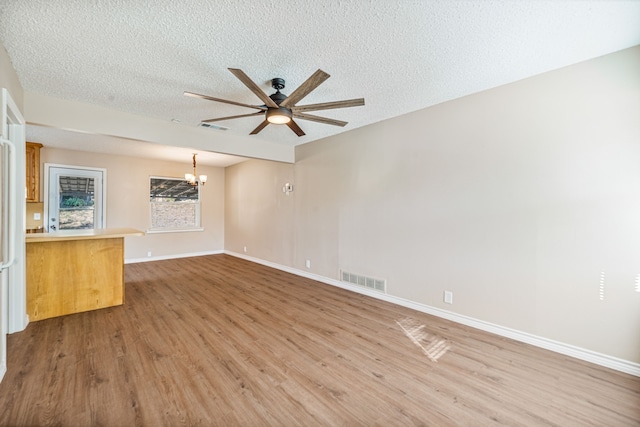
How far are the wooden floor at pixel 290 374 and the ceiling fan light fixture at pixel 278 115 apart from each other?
2.22 meters

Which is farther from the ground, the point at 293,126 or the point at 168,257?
the point at 293,126

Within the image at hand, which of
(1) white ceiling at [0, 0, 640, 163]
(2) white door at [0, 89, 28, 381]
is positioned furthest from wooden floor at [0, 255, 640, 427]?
(1) white ceiling at [0, 0, 640, 163]

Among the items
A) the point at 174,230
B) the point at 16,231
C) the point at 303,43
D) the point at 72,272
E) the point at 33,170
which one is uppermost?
the point at 303,43

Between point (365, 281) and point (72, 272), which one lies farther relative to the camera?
point (365, 281)

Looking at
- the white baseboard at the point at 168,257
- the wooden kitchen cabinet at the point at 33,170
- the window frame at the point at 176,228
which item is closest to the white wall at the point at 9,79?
the wooden kitchen cabinet at the point at 33,170

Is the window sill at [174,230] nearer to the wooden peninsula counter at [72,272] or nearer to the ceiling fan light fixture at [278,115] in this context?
the wooden peninsula counter at [72,272]

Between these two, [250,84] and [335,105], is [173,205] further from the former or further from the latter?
[335,105]

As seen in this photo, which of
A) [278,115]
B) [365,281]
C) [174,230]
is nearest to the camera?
[278,115]

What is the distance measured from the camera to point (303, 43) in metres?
2.11

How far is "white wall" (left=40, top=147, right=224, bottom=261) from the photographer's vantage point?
581 cm

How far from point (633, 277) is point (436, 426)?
208cm

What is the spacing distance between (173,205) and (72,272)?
3859 mm

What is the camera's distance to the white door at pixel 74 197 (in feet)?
17.7

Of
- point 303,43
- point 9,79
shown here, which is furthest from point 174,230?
point 303,43
